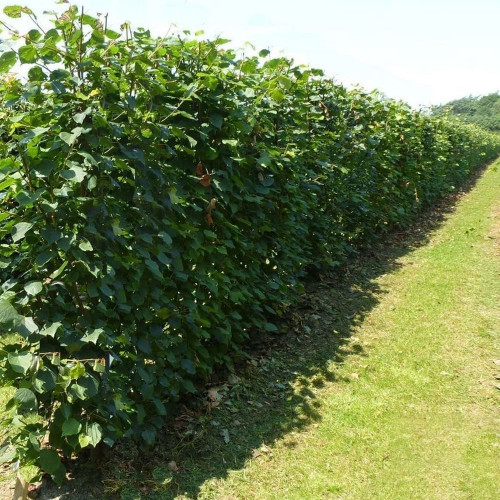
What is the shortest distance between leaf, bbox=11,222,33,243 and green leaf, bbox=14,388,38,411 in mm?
735

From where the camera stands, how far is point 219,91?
11.8ft

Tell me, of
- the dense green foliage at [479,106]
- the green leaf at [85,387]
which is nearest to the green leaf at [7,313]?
the green leaf at [85,387]

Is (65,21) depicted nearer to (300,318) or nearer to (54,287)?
(54,287)

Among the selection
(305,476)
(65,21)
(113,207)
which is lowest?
(305,476)

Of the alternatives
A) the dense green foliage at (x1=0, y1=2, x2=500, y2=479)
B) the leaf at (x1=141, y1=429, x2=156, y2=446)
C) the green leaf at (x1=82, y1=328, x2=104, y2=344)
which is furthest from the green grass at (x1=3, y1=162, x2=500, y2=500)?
the green leaf at (x1=82, y1=328, x2=104, y2=344)

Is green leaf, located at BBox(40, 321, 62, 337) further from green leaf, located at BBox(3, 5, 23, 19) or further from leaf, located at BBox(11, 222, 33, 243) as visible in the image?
green leaf, located at BBox(3, 5, 23, 19)

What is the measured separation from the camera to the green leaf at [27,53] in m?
2.41

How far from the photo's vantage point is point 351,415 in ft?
12.9

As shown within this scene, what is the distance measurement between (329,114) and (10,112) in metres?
4.49

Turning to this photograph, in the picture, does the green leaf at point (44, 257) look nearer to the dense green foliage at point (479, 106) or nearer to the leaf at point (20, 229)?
the leaf at point (20, 229)

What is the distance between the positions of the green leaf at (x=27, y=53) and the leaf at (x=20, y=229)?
78 centimetres

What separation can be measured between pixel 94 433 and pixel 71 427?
4.7 inches

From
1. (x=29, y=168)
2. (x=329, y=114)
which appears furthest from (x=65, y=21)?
(x=329, y=114)

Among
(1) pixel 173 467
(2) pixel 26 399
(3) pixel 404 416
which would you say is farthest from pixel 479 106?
(2) pixel 26 399
